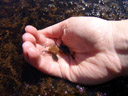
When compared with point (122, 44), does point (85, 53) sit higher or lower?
lower

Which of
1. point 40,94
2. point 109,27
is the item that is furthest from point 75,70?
point 109,27

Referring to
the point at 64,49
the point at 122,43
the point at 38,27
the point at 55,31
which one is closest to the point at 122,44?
the point at 122,43

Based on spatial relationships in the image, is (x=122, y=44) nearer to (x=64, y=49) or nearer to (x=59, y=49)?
(x=64, y=49)

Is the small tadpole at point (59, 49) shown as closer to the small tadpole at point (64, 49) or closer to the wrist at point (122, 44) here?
the small tadpole at point (64, 49)

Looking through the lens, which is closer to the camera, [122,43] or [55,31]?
[122,43]

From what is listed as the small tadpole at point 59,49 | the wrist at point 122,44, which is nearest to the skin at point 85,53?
the wrist at point 122,44

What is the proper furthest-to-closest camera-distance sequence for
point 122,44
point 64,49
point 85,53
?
point 64,49 → point 85,53 → point 122,44

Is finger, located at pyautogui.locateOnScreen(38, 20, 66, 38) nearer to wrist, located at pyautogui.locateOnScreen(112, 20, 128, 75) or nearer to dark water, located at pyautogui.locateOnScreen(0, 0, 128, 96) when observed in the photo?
dark water, located at pyautogui.locateOnScreen(0, 0, 128, 96)
